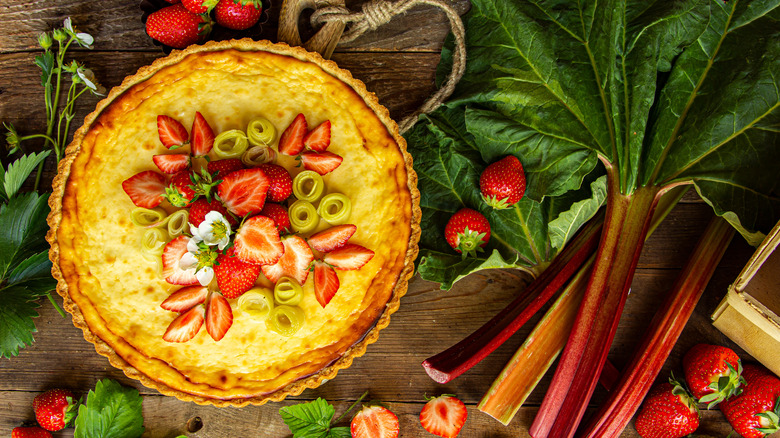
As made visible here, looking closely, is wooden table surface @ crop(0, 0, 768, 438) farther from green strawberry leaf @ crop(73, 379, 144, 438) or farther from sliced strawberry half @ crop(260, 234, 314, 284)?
sliced strawberry half @ crop(260, 234, 314, 284)

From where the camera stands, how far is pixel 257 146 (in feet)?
7.15

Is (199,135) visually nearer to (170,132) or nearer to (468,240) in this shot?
(170,132)

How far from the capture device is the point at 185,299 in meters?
2.15

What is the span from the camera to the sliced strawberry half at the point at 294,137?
84.4 inches

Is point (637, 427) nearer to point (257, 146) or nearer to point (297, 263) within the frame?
point (297, 263)

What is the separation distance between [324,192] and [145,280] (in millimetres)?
892

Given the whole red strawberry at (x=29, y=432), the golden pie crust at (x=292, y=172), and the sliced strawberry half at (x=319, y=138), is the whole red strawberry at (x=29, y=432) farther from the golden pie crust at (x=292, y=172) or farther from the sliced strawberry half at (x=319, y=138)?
the sliced strawberry half at (x=319, y=138)

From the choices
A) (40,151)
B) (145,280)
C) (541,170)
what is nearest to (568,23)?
(541,170)

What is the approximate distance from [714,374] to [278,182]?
2295 millimetres

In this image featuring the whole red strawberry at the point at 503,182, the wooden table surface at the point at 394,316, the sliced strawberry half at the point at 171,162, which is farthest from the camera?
the wooden table surface at the point at 394,316

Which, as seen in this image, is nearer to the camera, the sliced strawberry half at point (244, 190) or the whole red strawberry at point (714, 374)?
the sliced strawberry half at point (244, 190)

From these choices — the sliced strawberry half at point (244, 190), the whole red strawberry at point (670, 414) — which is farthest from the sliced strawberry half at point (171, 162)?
the whole red strawberry at point (670, 414)

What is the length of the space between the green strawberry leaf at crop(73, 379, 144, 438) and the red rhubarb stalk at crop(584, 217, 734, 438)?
2.32 meters

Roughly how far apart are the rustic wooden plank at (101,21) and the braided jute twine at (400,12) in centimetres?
18
